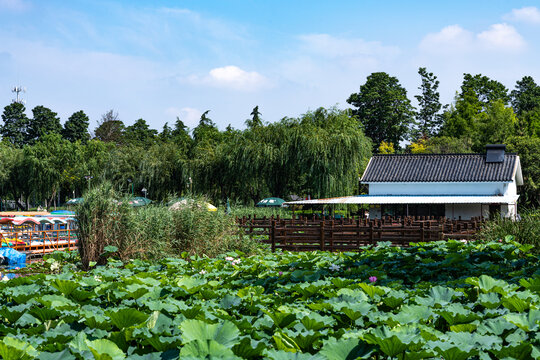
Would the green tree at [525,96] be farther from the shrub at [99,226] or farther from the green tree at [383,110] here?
the shrub at [99,226]

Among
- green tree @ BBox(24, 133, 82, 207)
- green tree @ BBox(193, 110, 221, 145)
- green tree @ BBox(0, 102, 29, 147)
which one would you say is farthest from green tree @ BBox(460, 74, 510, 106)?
green tree @ BBox(0, 102, 29, 147)

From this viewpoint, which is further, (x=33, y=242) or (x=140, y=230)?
(x=33, y=242)

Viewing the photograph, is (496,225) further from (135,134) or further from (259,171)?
(135,134)

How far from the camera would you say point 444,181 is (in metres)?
37.2

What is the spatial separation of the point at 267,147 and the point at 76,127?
192 ft

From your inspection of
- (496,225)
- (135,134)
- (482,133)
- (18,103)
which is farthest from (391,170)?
(18,103)

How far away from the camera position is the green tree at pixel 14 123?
280 feet

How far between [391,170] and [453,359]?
37.4 metres

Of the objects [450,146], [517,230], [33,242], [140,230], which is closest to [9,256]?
[33,242]

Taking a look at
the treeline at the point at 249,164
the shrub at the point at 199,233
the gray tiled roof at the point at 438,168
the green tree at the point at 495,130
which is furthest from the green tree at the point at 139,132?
the shrub at the point at 199,233

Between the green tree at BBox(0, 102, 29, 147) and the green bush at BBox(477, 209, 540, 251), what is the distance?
8275 cm

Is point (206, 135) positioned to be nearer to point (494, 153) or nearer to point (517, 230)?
point (494, 153)

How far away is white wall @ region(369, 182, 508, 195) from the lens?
36.3 m

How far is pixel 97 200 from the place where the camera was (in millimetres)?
11383
